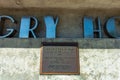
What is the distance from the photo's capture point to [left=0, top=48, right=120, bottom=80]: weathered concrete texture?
6078 millimetres

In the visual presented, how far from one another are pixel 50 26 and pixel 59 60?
1.08 metres

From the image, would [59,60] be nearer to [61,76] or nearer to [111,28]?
[61,76]

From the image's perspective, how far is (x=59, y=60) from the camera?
6.20 m

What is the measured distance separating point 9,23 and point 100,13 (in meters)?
2.66

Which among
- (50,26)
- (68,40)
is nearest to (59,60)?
(68,40)

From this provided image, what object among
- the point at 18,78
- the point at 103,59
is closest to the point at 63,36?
the point at 103,59

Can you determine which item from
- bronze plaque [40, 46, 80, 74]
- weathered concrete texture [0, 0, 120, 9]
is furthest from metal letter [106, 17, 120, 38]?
bronze plaque [40, 46, 80, 74]

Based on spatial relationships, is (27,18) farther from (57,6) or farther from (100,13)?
(100,13)

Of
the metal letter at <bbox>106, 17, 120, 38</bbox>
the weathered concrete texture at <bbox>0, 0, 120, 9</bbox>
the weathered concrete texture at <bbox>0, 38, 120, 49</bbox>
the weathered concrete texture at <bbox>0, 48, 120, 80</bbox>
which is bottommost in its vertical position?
the weathered concrete texture at <bbox>0, 48, 120, 80</bbox>

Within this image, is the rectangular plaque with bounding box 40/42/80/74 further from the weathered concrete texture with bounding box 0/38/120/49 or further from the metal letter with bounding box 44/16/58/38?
the metal letter with bounding box 44/16/58/38

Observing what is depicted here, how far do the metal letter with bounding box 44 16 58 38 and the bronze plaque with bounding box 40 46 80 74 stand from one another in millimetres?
447

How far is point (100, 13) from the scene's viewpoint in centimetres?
707

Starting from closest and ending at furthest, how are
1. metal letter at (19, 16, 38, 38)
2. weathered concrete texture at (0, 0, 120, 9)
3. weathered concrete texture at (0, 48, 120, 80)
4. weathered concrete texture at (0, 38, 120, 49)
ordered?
weathered concrete texture at (0, 48, 120, 80), weathered concrete texture at (0, 38, 120, 49), metal letter at (19, 16, 38, 38), weathered concrete texture at (0, 0, 120, 9)

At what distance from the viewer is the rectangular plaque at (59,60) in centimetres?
611
